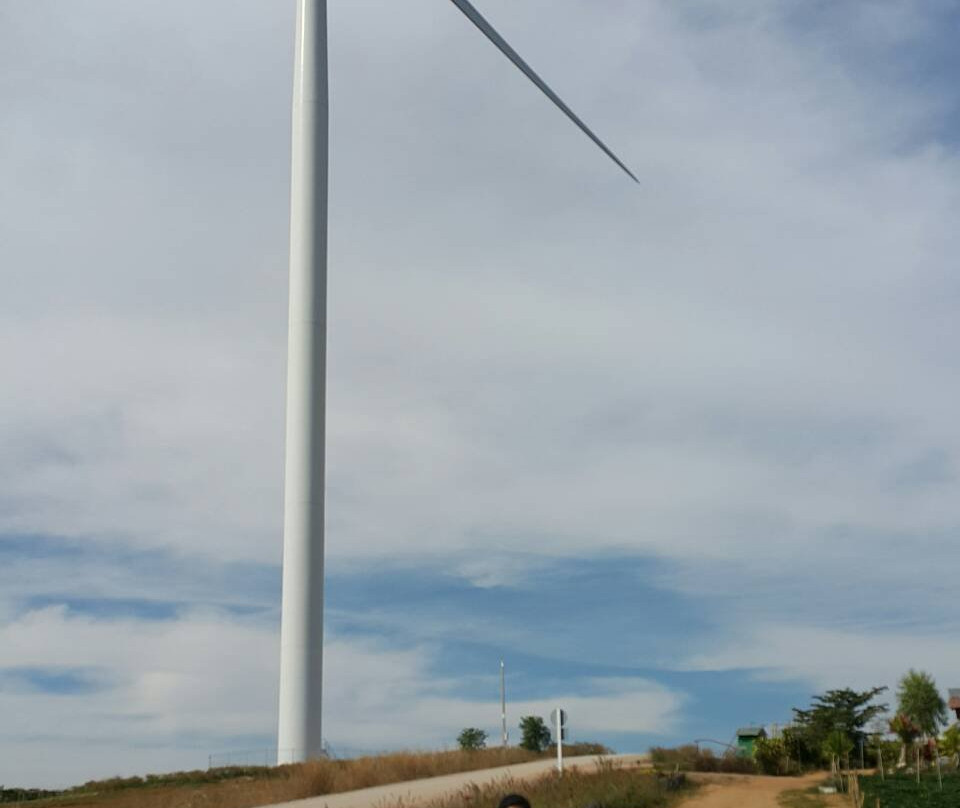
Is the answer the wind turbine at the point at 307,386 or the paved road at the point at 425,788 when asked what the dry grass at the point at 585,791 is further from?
the wind turbine at the point at 307,386

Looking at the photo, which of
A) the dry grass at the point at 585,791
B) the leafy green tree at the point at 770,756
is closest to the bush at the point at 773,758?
the leafy green tree at the point at 770,756

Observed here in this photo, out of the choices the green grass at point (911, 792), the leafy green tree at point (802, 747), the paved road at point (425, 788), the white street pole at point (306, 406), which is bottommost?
the green grass at point (911, 792)

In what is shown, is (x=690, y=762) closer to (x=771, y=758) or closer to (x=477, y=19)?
(x=771, y=758)

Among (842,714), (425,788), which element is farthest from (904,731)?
(425,788)

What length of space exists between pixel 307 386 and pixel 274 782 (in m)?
16.0

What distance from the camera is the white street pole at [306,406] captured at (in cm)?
4762

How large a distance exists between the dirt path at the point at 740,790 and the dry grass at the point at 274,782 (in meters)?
10.9

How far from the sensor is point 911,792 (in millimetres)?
37500

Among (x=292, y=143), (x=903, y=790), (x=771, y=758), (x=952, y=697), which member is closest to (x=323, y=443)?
(x=292, y=143)

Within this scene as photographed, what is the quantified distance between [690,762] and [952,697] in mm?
54228

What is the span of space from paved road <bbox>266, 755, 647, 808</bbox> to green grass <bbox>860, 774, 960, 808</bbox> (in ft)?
26.3

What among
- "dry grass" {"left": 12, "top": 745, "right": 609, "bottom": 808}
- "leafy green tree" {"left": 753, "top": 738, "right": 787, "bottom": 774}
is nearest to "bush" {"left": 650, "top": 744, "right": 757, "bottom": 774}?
"leafy green tree" {"left": 753, "top": 738, "right": 787, "bottom": 774}

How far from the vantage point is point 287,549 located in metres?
48.8

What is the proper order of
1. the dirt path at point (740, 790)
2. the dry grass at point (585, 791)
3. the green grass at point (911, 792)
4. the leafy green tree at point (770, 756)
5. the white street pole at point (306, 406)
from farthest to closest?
1. the white street pole at point (306, 406)
2. the leafy green tree at point (770, 756)
3. the green grass at point (911, 792)
4. the dirt path at point (740, 790)
5. the dry grass at point (585, 791)
